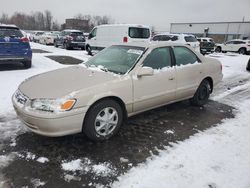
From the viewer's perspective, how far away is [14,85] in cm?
650

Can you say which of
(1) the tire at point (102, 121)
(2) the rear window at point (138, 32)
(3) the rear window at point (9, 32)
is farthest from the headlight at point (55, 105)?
(2) the rear window at point (138, 32)

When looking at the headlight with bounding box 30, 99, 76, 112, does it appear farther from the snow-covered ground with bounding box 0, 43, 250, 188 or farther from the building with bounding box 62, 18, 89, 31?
the building with bounding box 62, 18, 89, 31

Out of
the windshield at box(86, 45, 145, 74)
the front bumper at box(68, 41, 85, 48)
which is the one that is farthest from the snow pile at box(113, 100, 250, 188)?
the front bumper at box(68, 41, 85, 48)

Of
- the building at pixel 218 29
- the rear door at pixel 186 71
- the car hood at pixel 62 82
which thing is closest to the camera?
the car hood at pixel 62 82

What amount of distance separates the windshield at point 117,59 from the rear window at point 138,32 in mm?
8748

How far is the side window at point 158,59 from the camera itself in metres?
4.13

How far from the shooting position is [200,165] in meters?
3.03

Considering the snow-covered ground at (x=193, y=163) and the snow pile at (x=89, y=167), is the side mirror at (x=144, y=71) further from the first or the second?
the snow pile at (x=89, y=167)

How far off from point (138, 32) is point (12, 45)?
7256 millimetres

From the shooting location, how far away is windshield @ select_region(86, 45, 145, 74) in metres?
3.99

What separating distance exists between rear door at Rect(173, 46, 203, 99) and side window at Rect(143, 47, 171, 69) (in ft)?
0.83

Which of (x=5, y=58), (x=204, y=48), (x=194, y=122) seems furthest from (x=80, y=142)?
(x=204, y=48)

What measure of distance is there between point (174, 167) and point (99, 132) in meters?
1.23

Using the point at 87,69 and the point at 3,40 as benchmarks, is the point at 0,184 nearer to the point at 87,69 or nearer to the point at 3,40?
the point at 87,69
